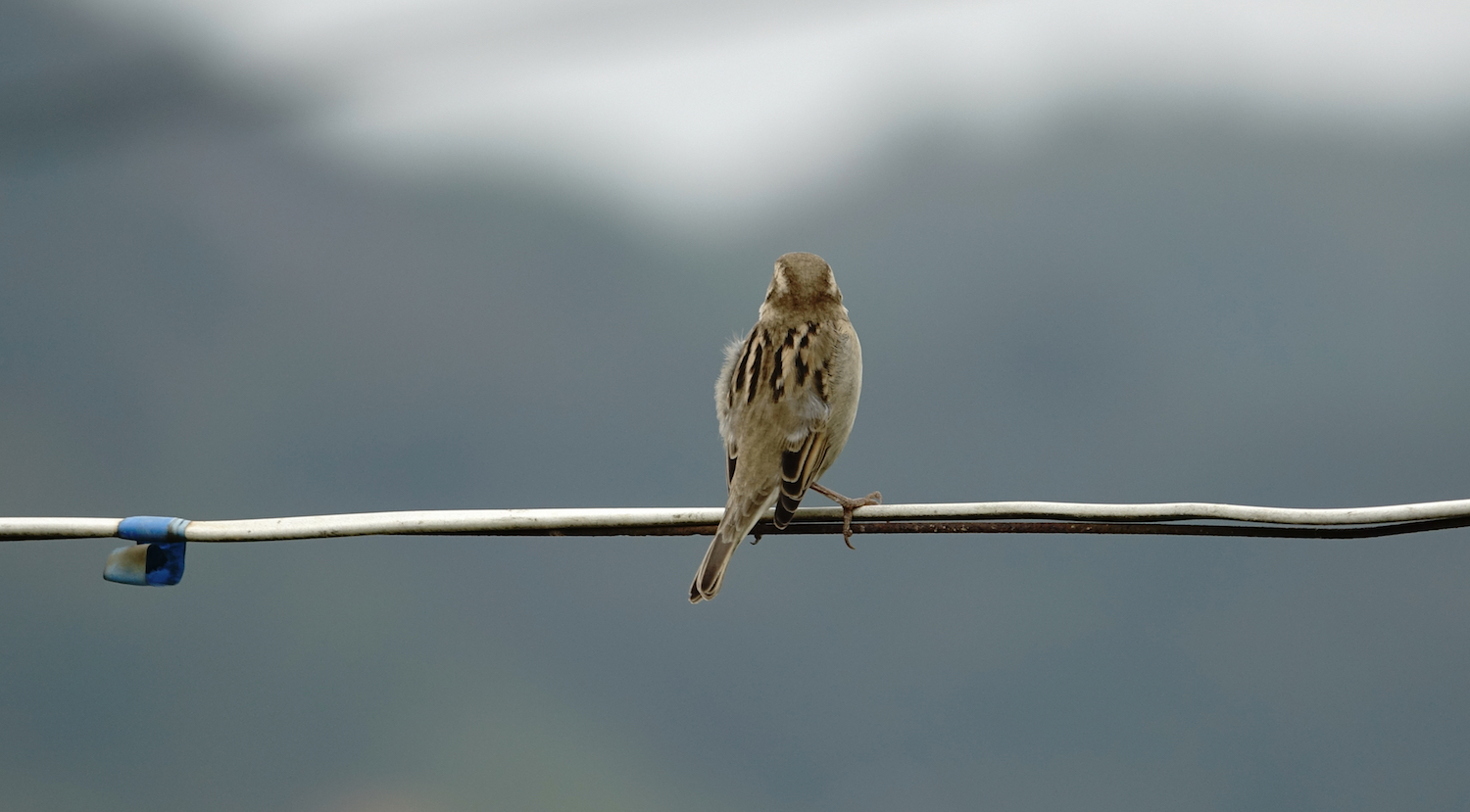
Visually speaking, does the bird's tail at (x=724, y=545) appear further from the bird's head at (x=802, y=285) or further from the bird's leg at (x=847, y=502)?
the bird's head at (x=802, y=285)

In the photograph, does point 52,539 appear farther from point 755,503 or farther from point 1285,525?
point 1285,525

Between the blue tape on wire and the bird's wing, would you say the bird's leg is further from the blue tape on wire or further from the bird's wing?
the blue tape on wire

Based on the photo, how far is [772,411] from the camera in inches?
259

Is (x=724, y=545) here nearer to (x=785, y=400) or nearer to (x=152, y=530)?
(x=785, y=400)

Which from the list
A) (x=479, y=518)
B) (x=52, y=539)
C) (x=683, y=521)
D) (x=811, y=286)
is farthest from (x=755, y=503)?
(x=52, y=539)

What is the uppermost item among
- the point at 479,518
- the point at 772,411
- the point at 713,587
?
the point at 772,411

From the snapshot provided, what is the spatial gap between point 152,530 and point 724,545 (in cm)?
288

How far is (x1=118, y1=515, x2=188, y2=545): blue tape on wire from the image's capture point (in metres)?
4.23

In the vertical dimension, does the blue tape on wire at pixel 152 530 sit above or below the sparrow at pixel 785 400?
below

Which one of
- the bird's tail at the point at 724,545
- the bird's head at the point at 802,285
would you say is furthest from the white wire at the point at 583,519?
the bird's head at the point at 802,285

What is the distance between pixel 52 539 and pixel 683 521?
2273 mm

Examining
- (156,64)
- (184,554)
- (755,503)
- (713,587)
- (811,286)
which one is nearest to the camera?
(156,64)

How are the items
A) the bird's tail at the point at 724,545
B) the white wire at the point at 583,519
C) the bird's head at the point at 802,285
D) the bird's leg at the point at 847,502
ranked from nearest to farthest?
the white wire at the point at 583,519 → the bird's leg at the point at 847,502 → the bird's tail at the point at 724,545 → the bird's head at the point at 802,285

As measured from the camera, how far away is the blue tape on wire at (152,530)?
4227 mm
